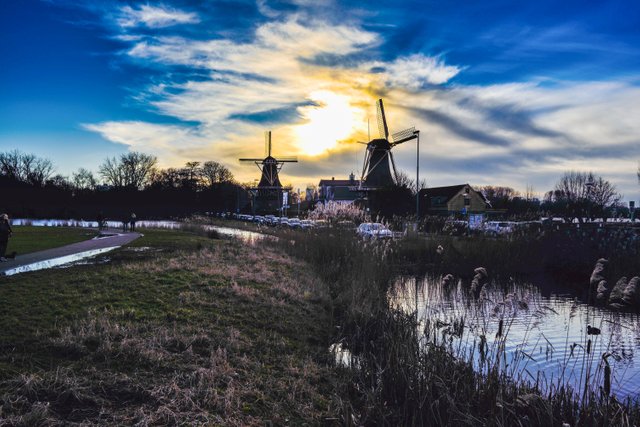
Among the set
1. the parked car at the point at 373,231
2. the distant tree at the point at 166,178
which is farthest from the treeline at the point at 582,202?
the distant tree at the point at 166,178

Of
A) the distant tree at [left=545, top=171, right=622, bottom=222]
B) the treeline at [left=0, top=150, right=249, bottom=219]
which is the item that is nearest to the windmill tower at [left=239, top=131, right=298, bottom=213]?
the treeline at [left=0, top=150, right=249, bottom=219]

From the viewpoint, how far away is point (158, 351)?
5957 mm

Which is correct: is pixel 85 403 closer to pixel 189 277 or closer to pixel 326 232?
pixel 189 277

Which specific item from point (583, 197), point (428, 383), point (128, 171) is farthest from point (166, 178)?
point (428, 383)

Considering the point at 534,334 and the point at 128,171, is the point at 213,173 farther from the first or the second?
the point at 534,334

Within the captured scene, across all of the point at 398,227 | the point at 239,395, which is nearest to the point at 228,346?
the point at 239,395

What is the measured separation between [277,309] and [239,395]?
415cm

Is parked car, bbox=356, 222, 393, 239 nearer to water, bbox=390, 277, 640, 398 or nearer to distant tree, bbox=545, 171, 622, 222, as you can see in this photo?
water, bbox=390, 277, 640, 398

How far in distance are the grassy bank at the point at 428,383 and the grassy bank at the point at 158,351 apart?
19.3 inches

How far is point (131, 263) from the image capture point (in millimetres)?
12266

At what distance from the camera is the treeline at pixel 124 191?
5562cm

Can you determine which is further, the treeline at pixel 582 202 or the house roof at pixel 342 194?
the house roof at pixel 342 194

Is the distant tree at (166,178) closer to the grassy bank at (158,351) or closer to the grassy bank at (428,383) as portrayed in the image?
the grassy bank at (158,351)

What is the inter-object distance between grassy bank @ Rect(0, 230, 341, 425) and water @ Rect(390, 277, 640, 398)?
223 cm
